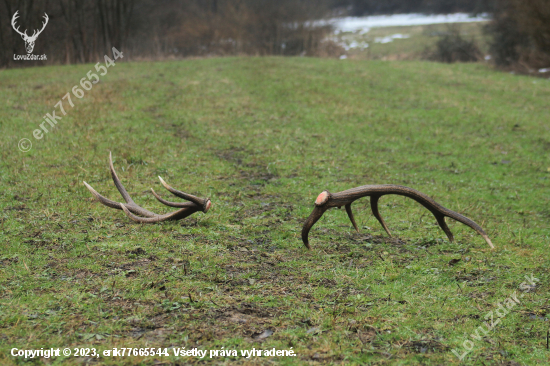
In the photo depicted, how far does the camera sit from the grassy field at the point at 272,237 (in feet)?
14.8

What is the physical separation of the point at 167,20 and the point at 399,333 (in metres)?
51.7

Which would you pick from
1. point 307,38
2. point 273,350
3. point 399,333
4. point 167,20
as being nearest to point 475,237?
point 399,333

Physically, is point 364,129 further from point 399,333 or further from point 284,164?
point 399,333

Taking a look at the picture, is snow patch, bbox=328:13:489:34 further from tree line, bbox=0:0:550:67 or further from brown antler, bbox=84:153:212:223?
brown antler, bbox=84:153:212:223

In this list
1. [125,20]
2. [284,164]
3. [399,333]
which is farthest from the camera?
[125,20]

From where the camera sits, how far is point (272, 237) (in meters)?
7.12

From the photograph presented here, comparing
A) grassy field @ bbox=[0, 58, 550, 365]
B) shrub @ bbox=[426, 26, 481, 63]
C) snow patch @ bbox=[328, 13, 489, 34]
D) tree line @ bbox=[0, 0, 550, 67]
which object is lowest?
grassy field @ bbox=[0, 58, 550, 365]

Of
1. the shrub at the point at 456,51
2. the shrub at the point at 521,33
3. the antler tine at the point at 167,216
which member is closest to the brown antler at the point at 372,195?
the antler tine at the point at 167,216

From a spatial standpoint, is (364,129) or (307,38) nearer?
(364,129)

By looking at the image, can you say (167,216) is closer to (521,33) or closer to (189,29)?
(521,33)

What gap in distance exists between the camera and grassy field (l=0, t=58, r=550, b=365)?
452 cm

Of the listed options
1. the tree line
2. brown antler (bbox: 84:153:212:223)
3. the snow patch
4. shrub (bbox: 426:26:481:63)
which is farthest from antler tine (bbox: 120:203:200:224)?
the snow patch

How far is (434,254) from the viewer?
6.76 m

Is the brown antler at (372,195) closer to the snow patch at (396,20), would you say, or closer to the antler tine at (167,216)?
the antler tine at (167,216)
